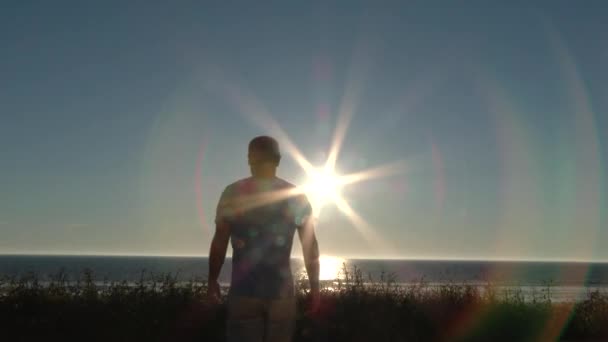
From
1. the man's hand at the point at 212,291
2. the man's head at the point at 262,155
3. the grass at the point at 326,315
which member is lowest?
the grass at the point at 326,315

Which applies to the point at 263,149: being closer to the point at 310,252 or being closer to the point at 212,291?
the point at 310,252

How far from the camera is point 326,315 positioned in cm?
1048

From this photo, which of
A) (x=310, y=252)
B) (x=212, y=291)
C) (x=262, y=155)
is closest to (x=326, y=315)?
(x=310, y=252)

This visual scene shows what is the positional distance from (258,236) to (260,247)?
0.08 metres

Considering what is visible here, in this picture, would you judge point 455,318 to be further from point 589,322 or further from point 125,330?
point 125,330

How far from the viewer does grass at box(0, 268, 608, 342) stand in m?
9.72

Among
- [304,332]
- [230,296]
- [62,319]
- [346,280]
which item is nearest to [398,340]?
[304,332]

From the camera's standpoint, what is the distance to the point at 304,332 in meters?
9.74

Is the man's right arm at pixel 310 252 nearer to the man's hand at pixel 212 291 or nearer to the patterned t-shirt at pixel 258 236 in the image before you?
the patterned t-shirt at pixel 258 236

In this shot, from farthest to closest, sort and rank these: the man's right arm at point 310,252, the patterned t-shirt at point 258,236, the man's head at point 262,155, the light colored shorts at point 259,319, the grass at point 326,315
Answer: the grass at point 326,315 < the man's right arm at point 310,252 < the man's head at point 262,155 < the patterned t-shirt at point 258,236 < the light colored shorts at point 259,319

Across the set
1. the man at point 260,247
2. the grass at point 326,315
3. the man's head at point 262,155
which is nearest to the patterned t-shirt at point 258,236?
the man at point 260,247

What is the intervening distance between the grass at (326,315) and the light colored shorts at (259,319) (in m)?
4.42

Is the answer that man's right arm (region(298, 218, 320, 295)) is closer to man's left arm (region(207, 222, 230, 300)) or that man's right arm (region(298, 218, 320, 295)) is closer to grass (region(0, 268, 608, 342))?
man's left arm (region(207, 222, 230, 300))

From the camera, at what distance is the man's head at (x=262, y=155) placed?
16.5ft
